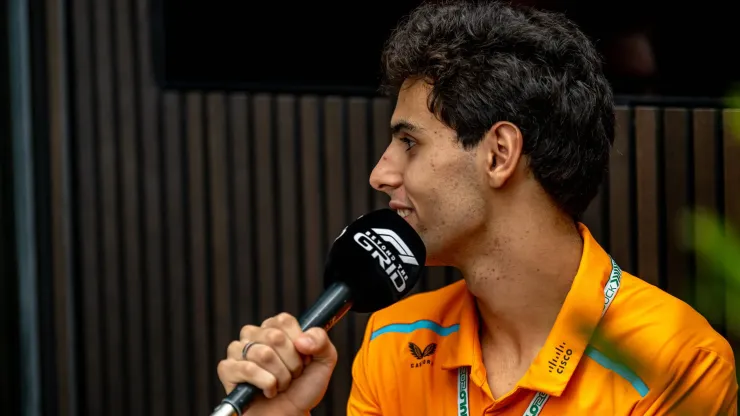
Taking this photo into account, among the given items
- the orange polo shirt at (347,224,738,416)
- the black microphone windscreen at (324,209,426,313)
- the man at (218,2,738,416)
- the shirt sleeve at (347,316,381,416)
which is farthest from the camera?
the shirt sleeve at (347,316,381,416)

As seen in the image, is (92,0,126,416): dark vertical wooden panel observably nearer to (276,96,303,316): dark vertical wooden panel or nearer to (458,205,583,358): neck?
(276,96,303,316): dark vertical wooden panel

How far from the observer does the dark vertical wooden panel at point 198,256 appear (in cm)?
281

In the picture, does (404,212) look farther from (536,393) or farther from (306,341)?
(306,341)

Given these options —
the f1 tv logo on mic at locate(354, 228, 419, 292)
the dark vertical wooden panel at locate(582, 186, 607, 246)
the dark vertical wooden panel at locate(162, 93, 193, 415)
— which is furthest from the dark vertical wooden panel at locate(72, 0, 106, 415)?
the f1 tv logo on mic at locate(354, 228, 419, 292)

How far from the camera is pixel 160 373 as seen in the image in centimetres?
288

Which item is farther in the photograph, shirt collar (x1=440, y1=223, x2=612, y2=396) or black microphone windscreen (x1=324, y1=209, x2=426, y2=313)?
shirt collar (x1=440, y1=223, x2=612, y2=396)

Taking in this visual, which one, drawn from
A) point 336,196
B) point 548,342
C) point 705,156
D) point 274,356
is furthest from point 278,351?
point 705,156

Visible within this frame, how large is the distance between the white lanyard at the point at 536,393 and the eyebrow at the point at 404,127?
44 cm

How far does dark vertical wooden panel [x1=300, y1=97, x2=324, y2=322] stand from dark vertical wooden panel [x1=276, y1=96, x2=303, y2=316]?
24 mm

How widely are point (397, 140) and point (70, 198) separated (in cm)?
139

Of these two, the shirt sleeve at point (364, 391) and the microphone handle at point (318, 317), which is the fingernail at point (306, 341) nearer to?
the microphone handle at point (318, 317)

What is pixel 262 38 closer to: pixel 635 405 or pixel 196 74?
pixel 196 74

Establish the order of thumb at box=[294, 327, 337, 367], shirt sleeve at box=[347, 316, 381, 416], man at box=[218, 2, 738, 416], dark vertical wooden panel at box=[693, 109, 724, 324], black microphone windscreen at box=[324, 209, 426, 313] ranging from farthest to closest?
dark vertical wooden panel at box=[693, 109, 724, 324]
shirt sleeve at box=[347, 316, 381, 416]
man at box=[218, 2, 738, 416]
black microphone windscreen at box=[324, 209, 426, 313]
thumb at box=[294, 327, 337, 367]

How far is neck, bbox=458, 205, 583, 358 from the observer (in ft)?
5.61
